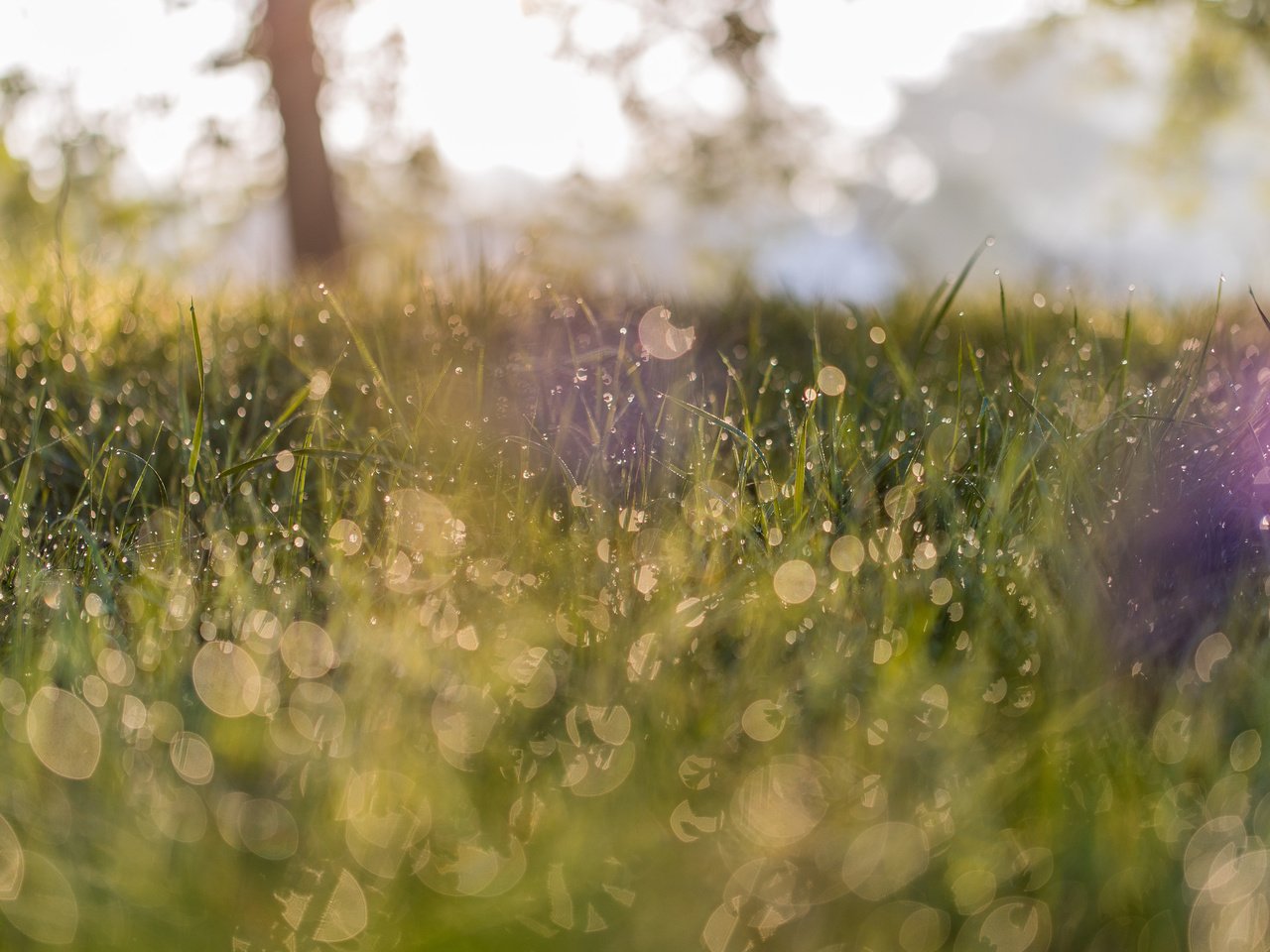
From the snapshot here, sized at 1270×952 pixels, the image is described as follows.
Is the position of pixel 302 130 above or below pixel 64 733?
above

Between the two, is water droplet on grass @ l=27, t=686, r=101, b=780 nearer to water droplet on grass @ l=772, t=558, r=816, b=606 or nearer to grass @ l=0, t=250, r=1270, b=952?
grass @ l=0, t=250, r=1270, b=952

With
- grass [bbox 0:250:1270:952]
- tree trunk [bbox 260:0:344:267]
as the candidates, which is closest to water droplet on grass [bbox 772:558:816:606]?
grass [bbox 0:250:1270:952]

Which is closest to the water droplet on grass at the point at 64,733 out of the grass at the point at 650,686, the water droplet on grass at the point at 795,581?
the grass at the point at 650,686

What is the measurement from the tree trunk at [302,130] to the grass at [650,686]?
621 cm

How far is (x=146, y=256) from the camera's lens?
426cm

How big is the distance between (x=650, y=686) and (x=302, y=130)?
7.81m

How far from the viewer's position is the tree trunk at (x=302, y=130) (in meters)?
7.75

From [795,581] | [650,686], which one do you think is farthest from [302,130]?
[650,686]

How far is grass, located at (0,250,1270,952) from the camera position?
0.86 m

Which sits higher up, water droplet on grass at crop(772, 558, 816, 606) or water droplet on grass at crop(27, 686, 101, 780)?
water droplet on grass at crop(27, 686, 101, 780)

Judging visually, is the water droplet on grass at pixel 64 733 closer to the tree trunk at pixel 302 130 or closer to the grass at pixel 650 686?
the grass at pixel 650 686

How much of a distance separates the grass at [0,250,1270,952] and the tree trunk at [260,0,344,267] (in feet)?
20.4

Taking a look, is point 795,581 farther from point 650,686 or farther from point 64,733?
point 64,733

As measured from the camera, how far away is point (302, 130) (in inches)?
310
